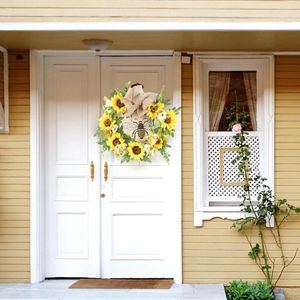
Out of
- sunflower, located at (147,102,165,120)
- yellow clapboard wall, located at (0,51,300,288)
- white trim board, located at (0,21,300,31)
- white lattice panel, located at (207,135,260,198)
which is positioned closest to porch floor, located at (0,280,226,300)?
yellow clapboard wall, located at (0,51,300,288)

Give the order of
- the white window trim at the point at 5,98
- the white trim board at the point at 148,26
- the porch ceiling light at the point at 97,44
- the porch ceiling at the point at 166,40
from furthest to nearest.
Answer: the white window trim at the point at 5,98 → the porch ceiling light at the point at 97,44 → the porch ceiling at the point at 166,40 → the white trim board at the point at 148,26

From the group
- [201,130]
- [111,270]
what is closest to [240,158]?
[201,130]

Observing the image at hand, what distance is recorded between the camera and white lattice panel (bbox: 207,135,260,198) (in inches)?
223

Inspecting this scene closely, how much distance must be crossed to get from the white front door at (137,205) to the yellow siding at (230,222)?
0.66 ft

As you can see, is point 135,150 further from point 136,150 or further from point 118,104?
point 118,104

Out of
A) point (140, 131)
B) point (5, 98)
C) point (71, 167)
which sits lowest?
point (71, 167)

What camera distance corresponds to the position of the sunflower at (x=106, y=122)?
17.9ft

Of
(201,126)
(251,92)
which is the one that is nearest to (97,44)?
(201,126)

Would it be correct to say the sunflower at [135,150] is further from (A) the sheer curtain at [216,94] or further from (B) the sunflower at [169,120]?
(A) the sheer curtain at [216,94]

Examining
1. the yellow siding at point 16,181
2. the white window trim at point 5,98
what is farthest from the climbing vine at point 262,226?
the white window trim at point 5,98

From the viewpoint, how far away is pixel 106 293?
17.3 ft

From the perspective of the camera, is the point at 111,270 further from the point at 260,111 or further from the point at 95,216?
the point at 260,111

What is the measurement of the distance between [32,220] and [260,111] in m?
2.37

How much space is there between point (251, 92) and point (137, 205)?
60.3 inches
